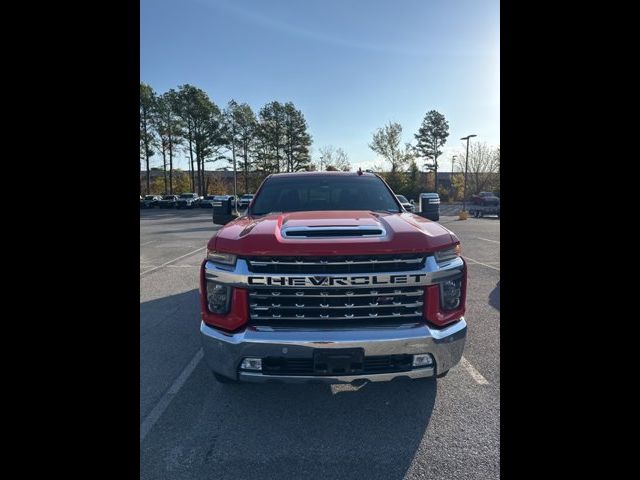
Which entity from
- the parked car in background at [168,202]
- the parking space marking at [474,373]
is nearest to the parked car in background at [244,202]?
the parking space marking at [474,373]

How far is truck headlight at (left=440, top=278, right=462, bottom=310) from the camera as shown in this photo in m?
2.31

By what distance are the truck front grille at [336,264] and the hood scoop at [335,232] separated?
19 cm

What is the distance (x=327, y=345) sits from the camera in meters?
2.07

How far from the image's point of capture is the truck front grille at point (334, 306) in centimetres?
221

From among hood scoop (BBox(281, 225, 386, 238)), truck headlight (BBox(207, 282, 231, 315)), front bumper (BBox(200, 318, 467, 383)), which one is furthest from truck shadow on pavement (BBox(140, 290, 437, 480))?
hood scoop (BBox(281, 225, 386, 238))

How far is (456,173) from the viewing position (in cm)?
5722

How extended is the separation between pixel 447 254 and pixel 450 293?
0.92 ft

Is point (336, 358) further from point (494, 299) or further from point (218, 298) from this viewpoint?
point (494, 299)

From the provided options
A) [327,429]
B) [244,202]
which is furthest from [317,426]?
[244,202]

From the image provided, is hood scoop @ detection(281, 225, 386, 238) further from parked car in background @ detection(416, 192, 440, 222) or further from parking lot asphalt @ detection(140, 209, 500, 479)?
parked car in background @ detection(416, 192, 440, 222)

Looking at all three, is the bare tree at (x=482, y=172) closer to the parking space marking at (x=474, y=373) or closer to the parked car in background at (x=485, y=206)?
the parked car in background at (x=485, y=206)
